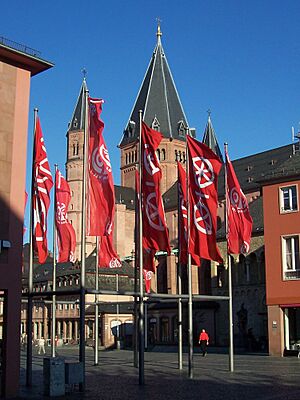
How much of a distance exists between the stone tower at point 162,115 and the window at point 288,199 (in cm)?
7823

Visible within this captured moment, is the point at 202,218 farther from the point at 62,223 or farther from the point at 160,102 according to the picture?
the point at 160,102

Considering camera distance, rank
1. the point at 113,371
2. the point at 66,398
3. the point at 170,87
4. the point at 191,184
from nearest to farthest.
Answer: the point at 66,398 → the point at 191,184 → the point at 113,371 → the point at 170,87

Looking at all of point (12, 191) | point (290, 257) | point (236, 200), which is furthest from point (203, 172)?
point (290, 257)

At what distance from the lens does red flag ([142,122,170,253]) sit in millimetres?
22516

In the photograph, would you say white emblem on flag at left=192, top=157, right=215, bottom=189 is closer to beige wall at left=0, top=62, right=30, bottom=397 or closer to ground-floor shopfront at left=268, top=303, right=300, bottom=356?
beige wall at left=0, top=62, right=30, bottom=397

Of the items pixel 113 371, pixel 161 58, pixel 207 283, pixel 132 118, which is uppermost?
pixel 161 58

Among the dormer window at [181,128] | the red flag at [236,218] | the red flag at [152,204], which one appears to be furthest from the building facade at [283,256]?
the dormer window at [181,128]

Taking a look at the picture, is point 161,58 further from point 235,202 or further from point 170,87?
point 235,202

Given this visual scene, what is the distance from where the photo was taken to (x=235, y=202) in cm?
2823

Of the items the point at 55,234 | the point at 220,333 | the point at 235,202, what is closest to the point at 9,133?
the point at 55,234

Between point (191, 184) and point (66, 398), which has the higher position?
point (191, 184)

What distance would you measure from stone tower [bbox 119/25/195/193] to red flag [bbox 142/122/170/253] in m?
97.5

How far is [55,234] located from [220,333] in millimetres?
37158

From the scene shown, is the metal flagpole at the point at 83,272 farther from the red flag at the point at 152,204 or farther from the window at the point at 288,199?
the window at the point at 288,199
